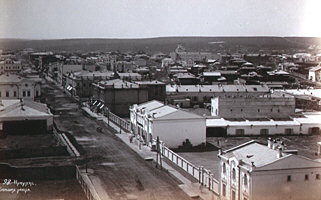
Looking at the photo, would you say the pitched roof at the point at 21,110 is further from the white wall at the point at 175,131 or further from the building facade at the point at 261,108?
the building facade at the point at 261,108

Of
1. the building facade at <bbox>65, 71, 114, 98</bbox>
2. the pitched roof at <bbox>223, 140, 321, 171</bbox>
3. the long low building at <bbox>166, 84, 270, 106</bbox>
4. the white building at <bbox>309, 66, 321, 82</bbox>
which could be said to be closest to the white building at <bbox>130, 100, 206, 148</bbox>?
the pitched roof at <bbox>223, 140, 321, 171</bbox>

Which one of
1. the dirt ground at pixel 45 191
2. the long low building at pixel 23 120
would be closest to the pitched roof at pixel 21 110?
the long low building at pixel 23 120

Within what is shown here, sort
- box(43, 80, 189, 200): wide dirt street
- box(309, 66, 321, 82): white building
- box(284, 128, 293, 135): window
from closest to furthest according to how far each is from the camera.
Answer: box(43, 80, 189, 200): wide dirt street, box(284, 128, 293, 135): window, box(309, 66, 321, 82): white building

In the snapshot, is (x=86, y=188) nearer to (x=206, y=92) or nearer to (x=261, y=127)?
(x=261, y=127)

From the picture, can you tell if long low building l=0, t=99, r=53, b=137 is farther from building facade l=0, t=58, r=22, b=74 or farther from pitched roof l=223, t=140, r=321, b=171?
building facade l=0, t=58, r=22, b=74

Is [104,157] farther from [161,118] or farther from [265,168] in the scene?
[265,168]

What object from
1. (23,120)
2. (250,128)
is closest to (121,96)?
(23,120)
